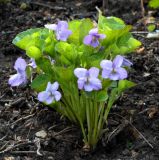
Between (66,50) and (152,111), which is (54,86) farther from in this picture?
(152,111)

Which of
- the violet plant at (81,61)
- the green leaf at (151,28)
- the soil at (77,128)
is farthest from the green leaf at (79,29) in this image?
Result: the green leaf at (151,28)

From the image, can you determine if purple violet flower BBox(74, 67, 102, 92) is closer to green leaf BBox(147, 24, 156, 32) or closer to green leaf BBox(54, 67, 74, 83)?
green leaf BBox(54, 67, 74, 83)

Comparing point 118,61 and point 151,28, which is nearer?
point 118,61

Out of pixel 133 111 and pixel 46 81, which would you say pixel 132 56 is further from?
pixel 46 81

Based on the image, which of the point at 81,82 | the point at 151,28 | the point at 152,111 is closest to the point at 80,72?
the point at 81,82

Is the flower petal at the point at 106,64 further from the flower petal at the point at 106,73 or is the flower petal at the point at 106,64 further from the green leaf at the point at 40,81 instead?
the green leaf at the point at 40,81

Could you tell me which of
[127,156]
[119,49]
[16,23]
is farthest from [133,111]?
[16,23]
